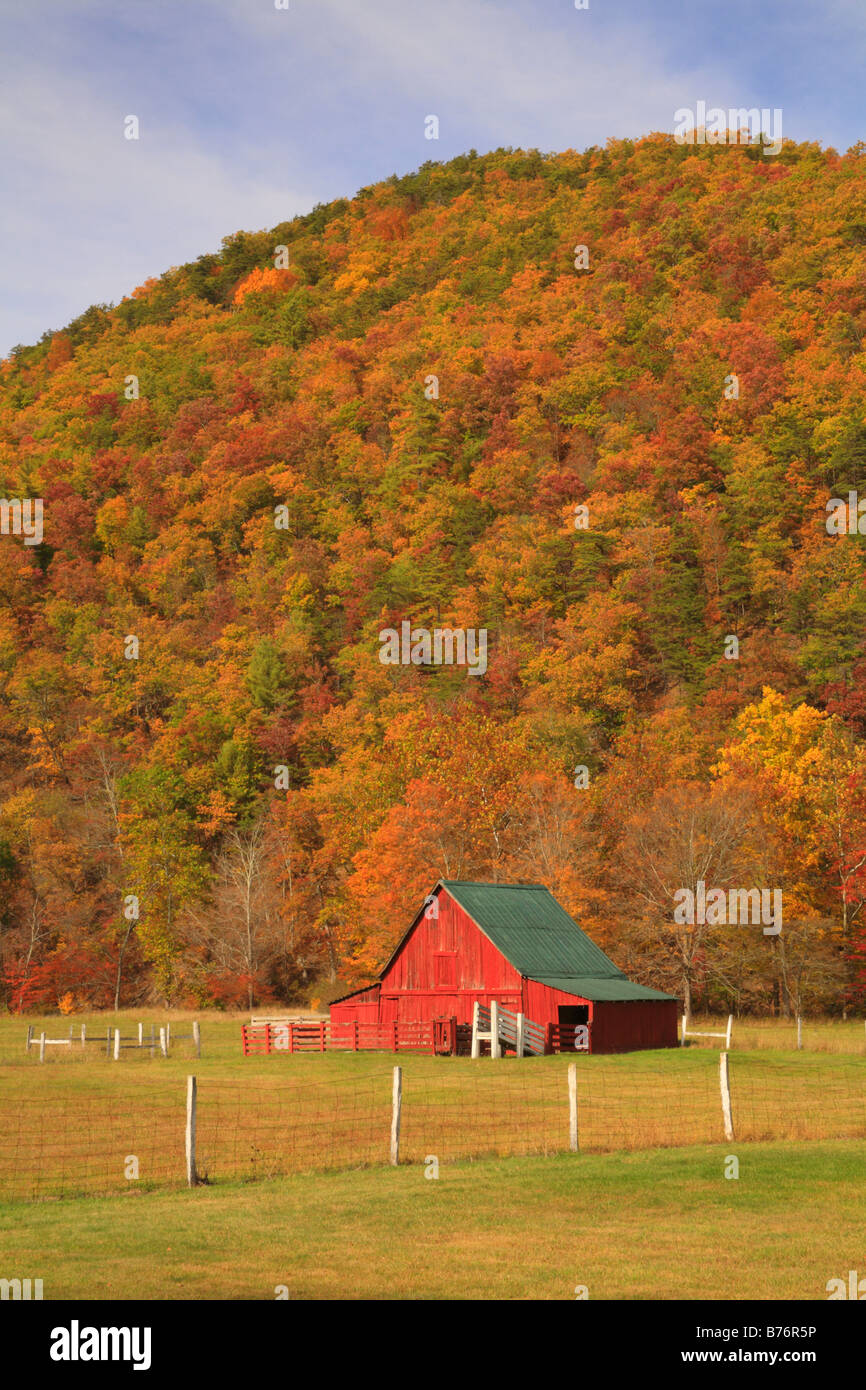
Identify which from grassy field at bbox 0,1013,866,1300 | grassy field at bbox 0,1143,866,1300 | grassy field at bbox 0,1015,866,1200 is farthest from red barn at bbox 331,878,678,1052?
grassy field at bbox 0,1143,866,1300

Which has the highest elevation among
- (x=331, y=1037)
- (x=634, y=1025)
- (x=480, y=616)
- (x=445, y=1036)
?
(x=480, y=616)

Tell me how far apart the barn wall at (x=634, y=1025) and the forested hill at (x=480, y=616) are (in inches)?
573

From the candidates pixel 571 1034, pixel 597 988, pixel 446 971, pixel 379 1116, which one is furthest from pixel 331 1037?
pixel 379 1116

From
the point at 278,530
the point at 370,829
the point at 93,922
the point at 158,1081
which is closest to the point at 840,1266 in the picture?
the point at 158,1081

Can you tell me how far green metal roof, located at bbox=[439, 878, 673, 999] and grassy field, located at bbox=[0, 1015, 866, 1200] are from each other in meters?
3.80

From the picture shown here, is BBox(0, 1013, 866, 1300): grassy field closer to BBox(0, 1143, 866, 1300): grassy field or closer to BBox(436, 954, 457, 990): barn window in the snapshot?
BBox(0, 1143, 866, 1300): grassy field

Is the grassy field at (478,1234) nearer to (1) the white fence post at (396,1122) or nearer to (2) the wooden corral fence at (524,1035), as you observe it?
(1) the white fence post at (396,1122)

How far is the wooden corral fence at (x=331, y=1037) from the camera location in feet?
164

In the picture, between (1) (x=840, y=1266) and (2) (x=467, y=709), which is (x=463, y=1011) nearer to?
(1) (x=840, y=1266)

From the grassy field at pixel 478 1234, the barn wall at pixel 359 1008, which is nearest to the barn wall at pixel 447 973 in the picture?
the barn wall at pixel 359 1008

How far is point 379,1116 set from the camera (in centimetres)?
2728

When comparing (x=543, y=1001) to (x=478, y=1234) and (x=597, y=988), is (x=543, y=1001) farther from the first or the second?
(x=478, y=1234)

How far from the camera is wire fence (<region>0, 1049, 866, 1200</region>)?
21.3 m

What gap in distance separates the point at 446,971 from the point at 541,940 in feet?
13.0
